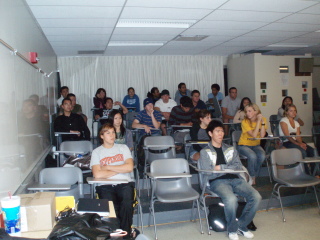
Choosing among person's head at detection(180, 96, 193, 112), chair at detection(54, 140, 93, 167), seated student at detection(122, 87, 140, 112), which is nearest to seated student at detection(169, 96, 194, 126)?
person's head at detection(180, 96, 193, 112)

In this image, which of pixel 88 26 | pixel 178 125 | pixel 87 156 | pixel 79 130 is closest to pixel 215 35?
pixel 178 125

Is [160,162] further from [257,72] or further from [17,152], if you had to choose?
[257,72]

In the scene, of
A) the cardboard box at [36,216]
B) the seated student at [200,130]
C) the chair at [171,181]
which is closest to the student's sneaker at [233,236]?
the chair at [171,181]

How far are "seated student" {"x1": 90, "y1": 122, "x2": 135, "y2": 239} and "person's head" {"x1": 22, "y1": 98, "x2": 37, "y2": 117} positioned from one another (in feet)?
2.75

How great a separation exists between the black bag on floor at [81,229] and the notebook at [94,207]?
222 millimetres

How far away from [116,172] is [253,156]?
230 cm

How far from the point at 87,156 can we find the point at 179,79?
5.73 metres

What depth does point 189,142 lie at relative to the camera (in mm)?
4645

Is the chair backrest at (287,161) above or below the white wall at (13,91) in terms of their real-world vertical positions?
below

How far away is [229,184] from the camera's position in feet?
12.9

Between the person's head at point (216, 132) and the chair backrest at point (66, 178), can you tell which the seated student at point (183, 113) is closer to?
the person's head at point (216, 132)

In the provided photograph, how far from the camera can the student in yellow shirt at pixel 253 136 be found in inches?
195

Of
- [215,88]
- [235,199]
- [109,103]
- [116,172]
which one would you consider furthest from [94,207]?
[215,88]

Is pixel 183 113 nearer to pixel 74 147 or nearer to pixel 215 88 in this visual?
pixel 74 147
